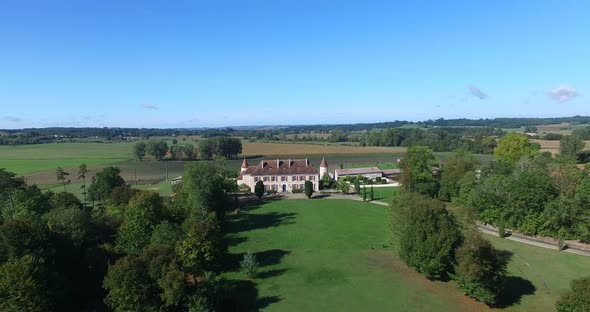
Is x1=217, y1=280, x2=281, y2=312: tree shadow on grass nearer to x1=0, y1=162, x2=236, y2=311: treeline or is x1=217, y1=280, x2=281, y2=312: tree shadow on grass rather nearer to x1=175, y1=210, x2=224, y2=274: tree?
x1=0, y1=162, x2=236, y2=311: treeline

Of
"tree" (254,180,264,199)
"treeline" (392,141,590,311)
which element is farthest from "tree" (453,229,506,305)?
"tree" (254,180,264,199)

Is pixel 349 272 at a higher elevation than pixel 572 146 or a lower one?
lower

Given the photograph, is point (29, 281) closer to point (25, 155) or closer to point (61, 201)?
point (61, 201)

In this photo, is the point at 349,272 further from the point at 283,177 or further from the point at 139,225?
the point at 283,177

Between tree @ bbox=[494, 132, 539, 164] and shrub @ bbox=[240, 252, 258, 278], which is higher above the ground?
tree @ bbox=[494, 132, 539, 164]

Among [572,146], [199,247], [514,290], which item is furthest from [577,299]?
[572,146]

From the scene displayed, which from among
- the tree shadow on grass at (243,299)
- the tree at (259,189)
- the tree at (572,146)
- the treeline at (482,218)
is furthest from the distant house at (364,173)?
the tree shadow on grass at (243,299)

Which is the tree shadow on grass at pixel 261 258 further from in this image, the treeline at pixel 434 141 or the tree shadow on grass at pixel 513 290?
the treeline at pixel 434 141
